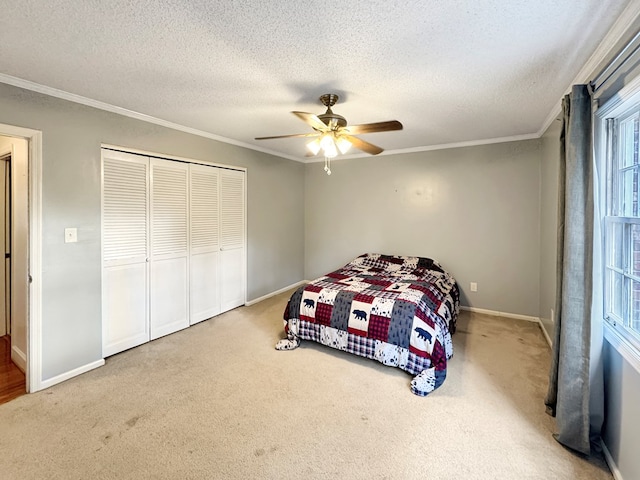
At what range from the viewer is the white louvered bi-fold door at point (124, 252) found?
271cm

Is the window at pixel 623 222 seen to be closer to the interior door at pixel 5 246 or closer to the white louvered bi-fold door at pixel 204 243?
the white louvered bi-fold door at pixel 204 243

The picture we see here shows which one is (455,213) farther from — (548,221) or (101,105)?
(101,105)

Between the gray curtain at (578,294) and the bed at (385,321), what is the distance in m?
0.78

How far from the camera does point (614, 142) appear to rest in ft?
5.49

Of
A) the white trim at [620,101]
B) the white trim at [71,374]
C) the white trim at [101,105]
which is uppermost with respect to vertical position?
the white trim at [101,105]

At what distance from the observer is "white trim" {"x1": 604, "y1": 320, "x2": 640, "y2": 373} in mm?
1359

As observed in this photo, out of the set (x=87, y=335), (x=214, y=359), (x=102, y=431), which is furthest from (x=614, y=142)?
(x=87, y=335)

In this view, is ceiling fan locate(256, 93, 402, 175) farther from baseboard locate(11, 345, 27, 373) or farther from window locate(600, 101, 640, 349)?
baseboard locate(11, 345, 27, 373)

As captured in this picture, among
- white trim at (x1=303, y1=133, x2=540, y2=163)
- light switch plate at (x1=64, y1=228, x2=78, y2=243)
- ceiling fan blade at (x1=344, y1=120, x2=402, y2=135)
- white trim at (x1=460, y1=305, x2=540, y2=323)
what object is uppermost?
white trim at (x1=303, y1=133, x2=540, y2=163)

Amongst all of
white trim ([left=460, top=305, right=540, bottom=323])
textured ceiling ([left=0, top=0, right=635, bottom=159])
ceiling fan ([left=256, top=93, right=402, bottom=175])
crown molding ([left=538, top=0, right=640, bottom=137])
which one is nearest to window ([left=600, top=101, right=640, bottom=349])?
crown molding ([left=538, top=0, right=640, bottom=137])

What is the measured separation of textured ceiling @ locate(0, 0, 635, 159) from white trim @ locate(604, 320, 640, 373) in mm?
1565

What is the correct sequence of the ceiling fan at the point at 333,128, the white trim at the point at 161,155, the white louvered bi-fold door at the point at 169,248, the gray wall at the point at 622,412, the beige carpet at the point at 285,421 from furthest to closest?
the white louvered bi-fold door at the point at 169,248
the white trim at the point at 161,155
the ceiling fan at the point at 333,128
the beige carpet at the point at 285,421
the gray wall at the point at 622,412

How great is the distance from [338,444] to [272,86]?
2.44 metres

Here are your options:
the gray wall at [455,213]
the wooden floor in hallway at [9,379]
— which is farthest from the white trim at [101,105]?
the wooden floor in hallway at [9,379]
